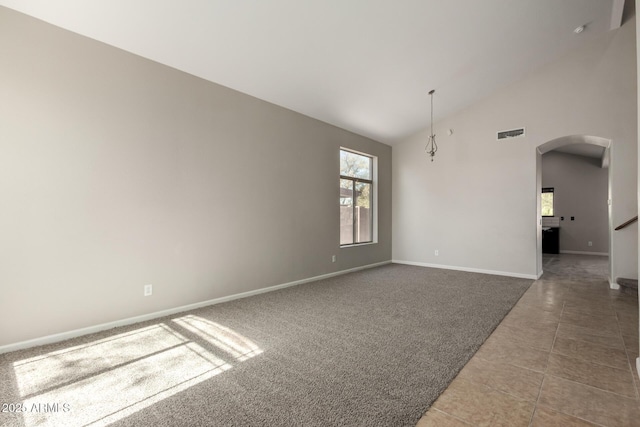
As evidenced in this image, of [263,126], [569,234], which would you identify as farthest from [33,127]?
[569,234]

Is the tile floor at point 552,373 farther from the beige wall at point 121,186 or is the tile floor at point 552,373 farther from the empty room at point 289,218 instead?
the beige wall at point 121,186

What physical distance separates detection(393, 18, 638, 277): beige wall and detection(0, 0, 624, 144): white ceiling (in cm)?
41

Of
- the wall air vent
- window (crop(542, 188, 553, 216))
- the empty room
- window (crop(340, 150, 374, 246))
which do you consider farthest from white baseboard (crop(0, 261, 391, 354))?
window (crop(542, 188, 553, 216))

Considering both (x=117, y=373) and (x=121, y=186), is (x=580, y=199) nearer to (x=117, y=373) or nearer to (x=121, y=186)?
(x=121, y=186)

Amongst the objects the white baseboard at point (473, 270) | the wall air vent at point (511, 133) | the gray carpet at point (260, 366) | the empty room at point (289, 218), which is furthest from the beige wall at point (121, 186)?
the wall air vent at point (511, 133)

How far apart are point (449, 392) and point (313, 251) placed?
3517 millimetres

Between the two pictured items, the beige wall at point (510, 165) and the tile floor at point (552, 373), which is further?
the beige wall at point (510, 165)

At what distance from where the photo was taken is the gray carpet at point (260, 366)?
1732 millimetres

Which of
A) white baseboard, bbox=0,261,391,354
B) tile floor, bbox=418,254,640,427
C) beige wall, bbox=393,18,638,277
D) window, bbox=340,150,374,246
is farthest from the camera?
window, bbox=340,150,374,246

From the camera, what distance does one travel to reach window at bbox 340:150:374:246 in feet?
20.0

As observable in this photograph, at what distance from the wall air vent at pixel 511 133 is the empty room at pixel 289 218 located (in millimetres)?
26

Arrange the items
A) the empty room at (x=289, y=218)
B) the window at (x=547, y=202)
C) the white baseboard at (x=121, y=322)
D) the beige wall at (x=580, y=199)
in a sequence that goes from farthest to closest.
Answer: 1. the window at (x=547, y=202)
2. the beige wall at (x=580, y=199)
3. the white baseboard at (x=121, y=322)
4. the empty room at (x=289, y=218)

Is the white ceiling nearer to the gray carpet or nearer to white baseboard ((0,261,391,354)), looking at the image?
white baseboard ((0,261,391,354))

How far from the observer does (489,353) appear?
251cm
